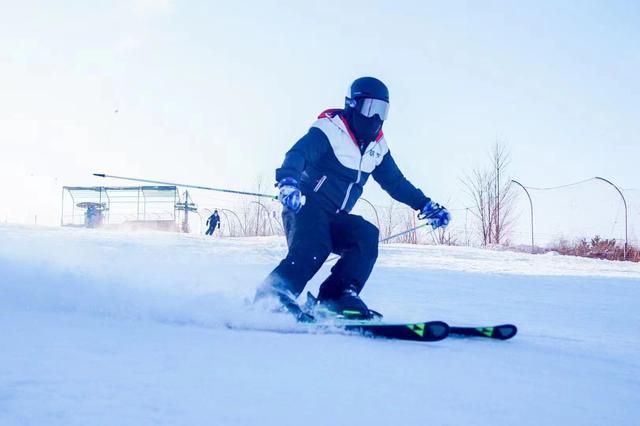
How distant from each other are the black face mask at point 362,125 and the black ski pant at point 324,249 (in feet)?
1.58

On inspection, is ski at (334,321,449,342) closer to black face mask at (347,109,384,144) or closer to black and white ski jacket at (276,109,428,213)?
black and white ski jacket at (276,109,428,213)

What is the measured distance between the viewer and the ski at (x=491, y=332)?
130 inches

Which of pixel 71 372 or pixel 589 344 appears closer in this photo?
pixel 71 372

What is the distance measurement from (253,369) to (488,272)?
27.2 ft

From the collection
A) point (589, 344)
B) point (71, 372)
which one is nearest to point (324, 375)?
point (71, 372)

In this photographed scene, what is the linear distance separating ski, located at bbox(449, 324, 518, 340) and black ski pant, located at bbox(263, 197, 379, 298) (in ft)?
2.15

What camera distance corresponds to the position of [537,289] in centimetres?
784

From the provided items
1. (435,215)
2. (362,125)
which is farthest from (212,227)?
(362,125)

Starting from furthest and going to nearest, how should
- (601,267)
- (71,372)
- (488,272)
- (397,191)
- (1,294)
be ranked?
(601,267)
(488,272)
(397,191)
(1,294)
(71,372)

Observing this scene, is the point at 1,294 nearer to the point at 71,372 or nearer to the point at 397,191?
the point at 71,372

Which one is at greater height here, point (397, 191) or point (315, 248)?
point (397, 191)

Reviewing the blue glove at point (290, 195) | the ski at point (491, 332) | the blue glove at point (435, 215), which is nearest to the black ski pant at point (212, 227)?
the blue glove at point (435, 215)

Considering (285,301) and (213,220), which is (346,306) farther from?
(213,220)

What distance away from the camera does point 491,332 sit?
131 inches
